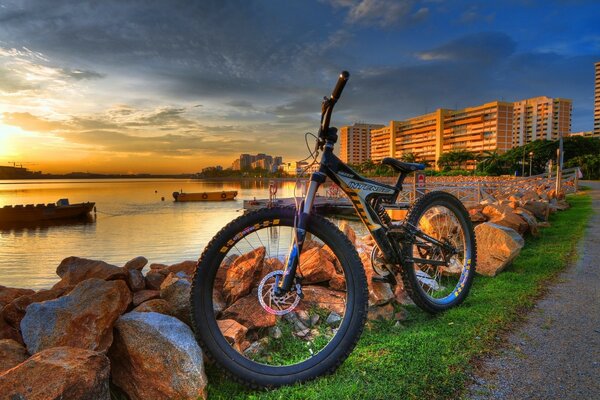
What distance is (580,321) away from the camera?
12.8ft

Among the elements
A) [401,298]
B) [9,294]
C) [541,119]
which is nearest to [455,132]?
[541,119]

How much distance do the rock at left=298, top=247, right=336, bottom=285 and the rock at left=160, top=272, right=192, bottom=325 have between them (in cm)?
122

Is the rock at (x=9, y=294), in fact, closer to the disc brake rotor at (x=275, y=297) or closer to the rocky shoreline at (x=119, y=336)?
the rocky shoreline at (x=119, y=336)

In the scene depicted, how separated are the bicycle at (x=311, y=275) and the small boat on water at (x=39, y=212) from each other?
52.5m

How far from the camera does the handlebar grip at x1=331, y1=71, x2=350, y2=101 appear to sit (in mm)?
2998

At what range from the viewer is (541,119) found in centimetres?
16862

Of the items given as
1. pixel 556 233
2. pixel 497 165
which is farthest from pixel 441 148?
pixel 556 233

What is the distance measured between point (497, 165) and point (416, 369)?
110 metres

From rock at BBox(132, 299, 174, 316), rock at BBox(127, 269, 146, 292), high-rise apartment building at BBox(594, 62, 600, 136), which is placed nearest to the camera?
rock at BBox(132, 299, 174, 316)

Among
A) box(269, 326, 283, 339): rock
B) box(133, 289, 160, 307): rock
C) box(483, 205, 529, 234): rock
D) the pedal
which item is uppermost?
box(483, 205, 529, 234): rock

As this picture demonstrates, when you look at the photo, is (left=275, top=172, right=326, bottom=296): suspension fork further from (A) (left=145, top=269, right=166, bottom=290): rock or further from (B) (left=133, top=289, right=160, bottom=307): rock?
(A) (left=145, top=269, right=166, bottom=290): rock

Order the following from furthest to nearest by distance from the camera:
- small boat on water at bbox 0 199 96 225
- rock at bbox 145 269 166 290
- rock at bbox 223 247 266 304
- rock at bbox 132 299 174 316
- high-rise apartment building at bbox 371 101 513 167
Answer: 1. high-rise apartment building at bbox 371 101 513 167
2. small boat on water at bbox 0 199 96 225
3. rock at bbox 145 269 166 290
4. rock at bbox 223 247 266 304
5. rock at bbox 132 299 174 316

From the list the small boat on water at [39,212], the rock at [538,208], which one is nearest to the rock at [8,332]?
the rock at [538,208]

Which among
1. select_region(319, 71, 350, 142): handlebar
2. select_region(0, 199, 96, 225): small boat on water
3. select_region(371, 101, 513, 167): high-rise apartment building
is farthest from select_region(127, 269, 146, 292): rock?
select_region(371, 101, 513, 167): high-rise apartment building
